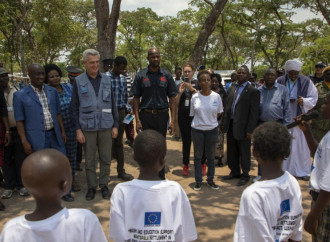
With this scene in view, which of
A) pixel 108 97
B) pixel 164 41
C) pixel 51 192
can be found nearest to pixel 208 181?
pixel 108 97

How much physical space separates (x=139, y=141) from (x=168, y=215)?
50 cm

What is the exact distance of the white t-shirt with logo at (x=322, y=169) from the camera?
73.2 inches

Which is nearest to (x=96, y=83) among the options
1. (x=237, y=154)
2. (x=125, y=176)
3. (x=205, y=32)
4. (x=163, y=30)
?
(x=125, y=176)

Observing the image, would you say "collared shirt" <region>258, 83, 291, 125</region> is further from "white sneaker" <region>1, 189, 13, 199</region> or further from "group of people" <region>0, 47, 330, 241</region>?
"white sneaker" <region>1, 189, 13, 199</region>

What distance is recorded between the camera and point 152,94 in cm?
463

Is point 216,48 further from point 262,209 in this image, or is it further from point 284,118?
point 262,209

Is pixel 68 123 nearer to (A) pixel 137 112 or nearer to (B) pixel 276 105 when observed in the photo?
(A) pixel 137 112

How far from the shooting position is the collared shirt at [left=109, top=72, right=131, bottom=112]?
5.08 m

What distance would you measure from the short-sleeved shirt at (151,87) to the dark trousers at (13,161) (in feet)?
6.51

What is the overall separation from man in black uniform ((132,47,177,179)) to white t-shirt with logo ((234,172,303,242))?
3024 mm

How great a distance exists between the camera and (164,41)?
30.5 m

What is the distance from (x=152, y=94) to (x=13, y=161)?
2.51 m

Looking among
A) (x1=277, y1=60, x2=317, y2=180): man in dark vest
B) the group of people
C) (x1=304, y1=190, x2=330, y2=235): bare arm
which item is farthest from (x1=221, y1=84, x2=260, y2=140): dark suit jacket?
(x1=304, y1=190, x2=330, y2=235): bare arm

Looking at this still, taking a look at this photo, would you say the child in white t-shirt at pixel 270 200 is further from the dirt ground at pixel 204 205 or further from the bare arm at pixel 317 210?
the dirt ground at pixel 204 205
